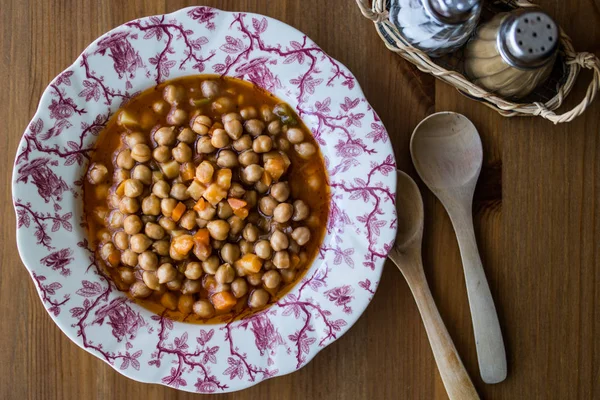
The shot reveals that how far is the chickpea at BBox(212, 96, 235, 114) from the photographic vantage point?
222 cm

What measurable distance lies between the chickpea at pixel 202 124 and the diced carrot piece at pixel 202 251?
0.42 meters

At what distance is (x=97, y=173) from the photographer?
2.18m

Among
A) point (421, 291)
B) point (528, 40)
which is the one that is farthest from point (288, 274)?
point (528, 40)

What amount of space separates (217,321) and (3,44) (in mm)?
1386

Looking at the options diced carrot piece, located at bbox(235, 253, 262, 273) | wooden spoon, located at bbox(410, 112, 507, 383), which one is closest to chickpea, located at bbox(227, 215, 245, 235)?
diced carrot piece, located at bbox(235, 253, 262, 273)

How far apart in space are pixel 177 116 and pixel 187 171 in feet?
0.69

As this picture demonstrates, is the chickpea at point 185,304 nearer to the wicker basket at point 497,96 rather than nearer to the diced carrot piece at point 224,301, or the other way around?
the diced carrot piece at point 224,301

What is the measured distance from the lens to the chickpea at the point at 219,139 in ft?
7.22

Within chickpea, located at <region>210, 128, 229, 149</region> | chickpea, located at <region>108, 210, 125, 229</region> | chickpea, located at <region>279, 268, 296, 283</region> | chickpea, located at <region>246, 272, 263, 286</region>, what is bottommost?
chickpea, located at <region>246, 272, 263, 286</region>

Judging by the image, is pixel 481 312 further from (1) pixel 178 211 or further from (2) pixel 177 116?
(2) pixel 177 116

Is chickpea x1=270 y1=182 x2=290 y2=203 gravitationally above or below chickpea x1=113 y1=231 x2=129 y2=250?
above

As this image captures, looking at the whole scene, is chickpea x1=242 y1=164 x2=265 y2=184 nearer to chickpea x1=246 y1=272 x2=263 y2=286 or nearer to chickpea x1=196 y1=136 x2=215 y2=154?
chickpea x1=196 y1=136 x2=215 y2=154

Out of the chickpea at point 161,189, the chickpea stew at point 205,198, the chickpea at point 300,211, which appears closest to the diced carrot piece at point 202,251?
the chickpea stew at point 205,198

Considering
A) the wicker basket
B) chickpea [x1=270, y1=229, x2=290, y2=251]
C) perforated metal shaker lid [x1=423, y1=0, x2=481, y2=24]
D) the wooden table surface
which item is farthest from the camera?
the wooden table surface
